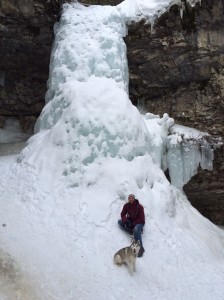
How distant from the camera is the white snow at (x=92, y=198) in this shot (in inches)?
269

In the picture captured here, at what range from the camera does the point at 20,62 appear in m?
14.9

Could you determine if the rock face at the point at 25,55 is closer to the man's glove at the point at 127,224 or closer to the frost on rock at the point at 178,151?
the frost on rock at the point at 178,151

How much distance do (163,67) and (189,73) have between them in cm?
99

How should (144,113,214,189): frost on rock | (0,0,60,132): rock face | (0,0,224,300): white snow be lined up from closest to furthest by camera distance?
(0,0,224,300): white snow
(0,0,60,132): rock face
(144,113,214,189): frost on rock

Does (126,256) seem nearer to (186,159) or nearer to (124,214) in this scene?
(124,214)

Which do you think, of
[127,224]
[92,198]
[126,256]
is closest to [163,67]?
[92,198]

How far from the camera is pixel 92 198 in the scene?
880cm

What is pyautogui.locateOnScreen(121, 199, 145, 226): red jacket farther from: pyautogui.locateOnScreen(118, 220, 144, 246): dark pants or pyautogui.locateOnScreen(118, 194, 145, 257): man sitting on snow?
pyautogui.locateOnScreen(118, 220, 144, 246): dark pants

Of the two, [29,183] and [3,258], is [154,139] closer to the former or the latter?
[29,183]

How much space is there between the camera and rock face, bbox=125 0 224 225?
12359 mm

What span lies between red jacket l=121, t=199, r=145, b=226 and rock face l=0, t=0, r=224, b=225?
22.1 feet

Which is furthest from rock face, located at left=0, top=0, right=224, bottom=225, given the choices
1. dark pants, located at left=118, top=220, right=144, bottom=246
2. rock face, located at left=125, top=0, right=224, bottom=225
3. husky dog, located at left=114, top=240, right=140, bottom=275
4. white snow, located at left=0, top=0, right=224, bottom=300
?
husky dog, located at left=114, top=240, right=140, bottom=275

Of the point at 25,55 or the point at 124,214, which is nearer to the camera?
the point at 124,214

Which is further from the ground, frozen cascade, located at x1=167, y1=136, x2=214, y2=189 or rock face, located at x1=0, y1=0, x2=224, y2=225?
rock face, located at x1=0, y1=0, x2=224, y2=225
